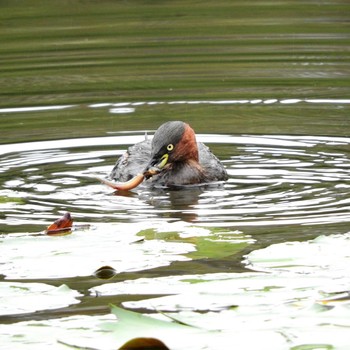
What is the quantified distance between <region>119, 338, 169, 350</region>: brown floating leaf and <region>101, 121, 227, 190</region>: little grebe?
528 cm

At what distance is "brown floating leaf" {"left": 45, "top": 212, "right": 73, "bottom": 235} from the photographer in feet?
25.1

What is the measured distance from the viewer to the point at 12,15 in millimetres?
18922

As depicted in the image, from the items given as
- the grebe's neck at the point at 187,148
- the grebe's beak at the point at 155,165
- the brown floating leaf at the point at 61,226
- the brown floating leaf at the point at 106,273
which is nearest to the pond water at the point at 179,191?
the brown floating leaf at the point at 106,273

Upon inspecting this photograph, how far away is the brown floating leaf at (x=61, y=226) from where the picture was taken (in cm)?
766

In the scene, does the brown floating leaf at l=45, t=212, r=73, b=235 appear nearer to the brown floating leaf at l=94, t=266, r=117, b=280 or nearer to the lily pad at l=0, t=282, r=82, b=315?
the brown floating leaf at l=94, t=266, r=117, b=280

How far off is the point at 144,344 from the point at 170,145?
5581 millimetres

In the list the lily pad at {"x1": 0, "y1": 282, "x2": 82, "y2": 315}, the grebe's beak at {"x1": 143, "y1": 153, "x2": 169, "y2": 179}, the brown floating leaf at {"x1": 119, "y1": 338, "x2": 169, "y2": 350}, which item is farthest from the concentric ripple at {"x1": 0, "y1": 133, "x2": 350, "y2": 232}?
the brown floating leaf at {"x1": 119, "y1": 338, "x2": 169, "y2": 350}

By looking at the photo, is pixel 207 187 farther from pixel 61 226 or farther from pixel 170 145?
pixel 61 226

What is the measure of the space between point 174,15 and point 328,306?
13.8m

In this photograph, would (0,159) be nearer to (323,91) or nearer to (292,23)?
(323,91)

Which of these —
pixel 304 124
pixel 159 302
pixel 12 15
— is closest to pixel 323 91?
pixel 304 124

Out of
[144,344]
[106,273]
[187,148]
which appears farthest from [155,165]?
[144,344]

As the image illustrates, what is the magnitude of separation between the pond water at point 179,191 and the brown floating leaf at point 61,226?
11cm

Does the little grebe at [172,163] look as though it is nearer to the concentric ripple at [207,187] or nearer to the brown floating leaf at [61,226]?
the concentric ripple at [207,187]
